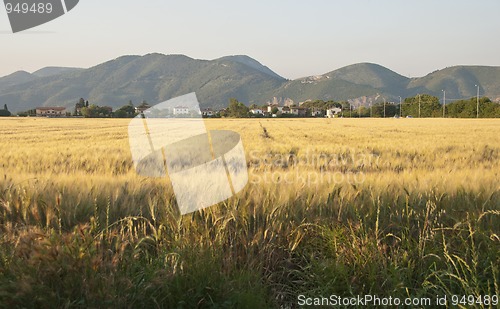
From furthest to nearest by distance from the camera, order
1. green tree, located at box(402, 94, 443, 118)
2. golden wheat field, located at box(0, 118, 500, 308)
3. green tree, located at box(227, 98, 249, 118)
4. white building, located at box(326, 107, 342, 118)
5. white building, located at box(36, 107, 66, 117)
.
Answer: white building, located at box(326, 107, 342, 118)
green tree, located at box(402, 94, 443, 118)
white building, located at box(36, 107, 66, 117)
green tree, located at box(227, 98, 249, 118)
golden wheat field, located at box(0, 118, 500, 308)

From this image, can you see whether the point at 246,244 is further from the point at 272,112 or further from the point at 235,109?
the point at 272,112

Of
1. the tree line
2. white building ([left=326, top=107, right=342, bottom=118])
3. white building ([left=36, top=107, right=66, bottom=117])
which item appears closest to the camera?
the tree line

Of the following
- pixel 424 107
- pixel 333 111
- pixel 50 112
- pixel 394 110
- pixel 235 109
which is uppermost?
pixel 50 112

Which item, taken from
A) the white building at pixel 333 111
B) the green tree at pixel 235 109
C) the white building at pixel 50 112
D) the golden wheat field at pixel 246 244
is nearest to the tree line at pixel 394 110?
the green tree at pixel 235 109

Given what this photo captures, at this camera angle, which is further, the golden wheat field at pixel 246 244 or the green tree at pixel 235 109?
the green tree at pixel 235 109

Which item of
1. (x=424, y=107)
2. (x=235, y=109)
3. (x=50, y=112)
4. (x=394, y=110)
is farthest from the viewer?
(x=394, y=110)

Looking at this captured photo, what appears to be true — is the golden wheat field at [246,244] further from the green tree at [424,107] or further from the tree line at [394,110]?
the green tree at [424,107]

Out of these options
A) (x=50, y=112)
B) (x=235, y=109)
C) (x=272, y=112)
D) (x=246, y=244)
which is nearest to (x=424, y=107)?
(x=272, y=112)

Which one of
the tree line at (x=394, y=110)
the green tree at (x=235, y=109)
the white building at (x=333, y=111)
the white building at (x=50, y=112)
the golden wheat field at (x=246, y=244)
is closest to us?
the golden wheat field at (x=246, y=244)

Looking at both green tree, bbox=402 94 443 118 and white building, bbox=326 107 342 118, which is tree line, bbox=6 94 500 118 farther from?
white building, bbox=326 107 342 118

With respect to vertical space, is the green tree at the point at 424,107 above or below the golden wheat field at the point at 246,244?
below

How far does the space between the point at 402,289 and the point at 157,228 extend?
1.80m

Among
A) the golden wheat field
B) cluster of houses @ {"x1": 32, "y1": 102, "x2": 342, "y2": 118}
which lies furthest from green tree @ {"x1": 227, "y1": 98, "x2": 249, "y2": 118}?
the golden wheat field

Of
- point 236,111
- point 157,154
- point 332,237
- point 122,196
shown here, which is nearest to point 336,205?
point 332,237
